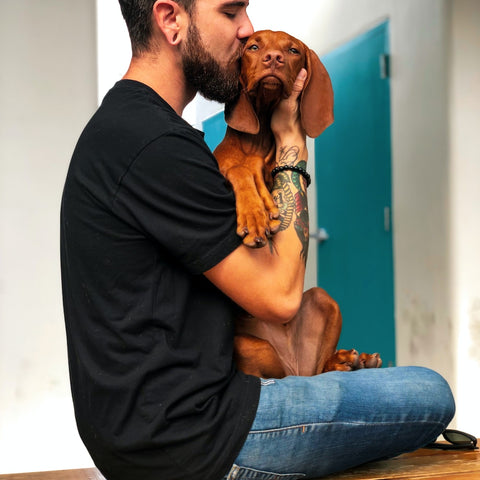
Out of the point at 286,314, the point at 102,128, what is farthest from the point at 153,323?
the point at 102,128

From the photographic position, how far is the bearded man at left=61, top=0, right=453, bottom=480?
136cm

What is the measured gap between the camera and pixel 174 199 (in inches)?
53.7

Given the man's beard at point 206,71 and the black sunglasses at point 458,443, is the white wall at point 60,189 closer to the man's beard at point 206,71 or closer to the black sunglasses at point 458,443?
the black sunglasses at point 458,443

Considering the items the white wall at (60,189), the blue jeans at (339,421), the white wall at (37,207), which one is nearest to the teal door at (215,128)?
the white wall at (60,189)

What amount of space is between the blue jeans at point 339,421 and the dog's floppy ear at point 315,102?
581mm

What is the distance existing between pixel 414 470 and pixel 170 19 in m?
1.08

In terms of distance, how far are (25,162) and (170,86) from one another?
183cm

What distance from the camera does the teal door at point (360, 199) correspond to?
3740 millimetres

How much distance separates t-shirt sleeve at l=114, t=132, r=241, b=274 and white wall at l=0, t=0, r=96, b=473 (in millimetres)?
1966

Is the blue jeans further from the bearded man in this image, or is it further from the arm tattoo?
the arm tattoo

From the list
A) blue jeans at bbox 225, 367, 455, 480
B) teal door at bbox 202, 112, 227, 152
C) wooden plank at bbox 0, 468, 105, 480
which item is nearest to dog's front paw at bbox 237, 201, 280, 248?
blue jeans at bbox 225, 367, 455, 480

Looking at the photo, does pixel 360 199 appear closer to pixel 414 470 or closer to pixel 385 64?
Result: pixel 385 64

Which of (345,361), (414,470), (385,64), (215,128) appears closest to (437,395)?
→ (414,470)

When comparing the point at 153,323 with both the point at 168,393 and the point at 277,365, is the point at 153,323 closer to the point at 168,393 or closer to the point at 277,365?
the point at 168,393
